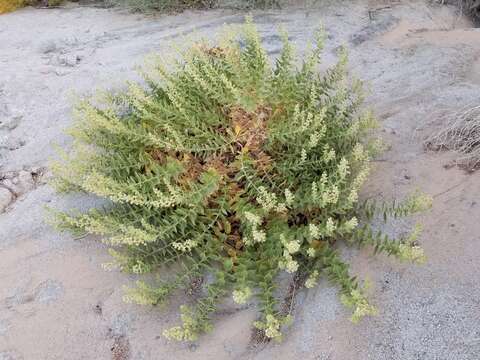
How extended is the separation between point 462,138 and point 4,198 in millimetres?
2673

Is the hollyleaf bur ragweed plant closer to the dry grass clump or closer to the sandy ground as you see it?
the sandy ground

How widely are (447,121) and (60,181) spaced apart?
7.38ft

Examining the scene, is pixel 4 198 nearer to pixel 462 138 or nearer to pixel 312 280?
pixel 312 280

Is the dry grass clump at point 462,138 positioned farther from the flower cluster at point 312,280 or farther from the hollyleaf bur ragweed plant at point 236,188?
the flower cluster at point 312,280

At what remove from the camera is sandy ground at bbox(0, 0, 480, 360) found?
84.4 inches

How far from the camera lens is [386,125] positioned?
3.31 meters

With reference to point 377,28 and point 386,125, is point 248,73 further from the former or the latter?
point 377,28

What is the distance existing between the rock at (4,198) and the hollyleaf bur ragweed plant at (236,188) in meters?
0.45

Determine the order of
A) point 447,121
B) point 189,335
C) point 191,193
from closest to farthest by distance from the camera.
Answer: point 189,335, point 191,193, point 447,121

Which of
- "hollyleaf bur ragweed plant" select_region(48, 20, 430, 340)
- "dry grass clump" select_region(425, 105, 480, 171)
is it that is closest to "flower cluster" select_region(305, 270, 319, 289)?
"hollyleaf bur ragweed plant" select_region(48, 20, 430, 340)

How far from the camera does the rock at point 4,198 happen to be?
10.1 ft

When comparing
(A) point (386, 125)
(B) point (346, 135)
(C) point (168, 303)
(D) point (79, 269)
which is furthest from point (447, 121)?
(D) point (79, 269)

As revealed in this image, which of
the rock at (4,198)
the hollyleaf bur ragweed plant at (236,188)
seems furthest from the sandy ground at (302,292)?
the hollyleaf bur ragweed plant at (236,188)

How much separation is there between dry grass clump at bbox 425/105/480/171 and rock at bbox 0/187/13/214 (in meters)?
2.47
